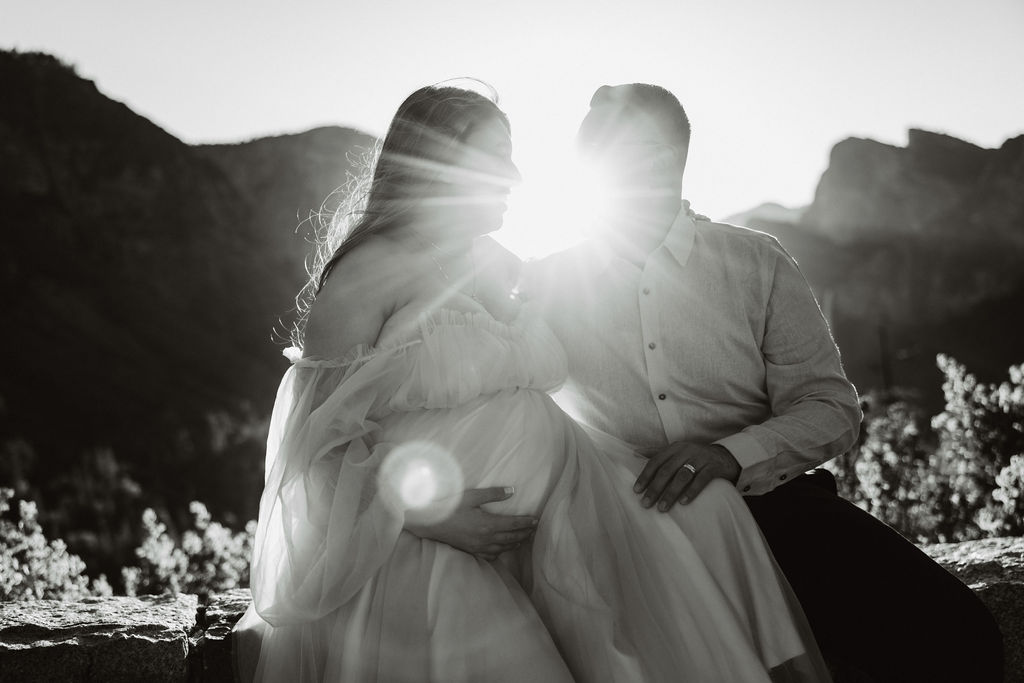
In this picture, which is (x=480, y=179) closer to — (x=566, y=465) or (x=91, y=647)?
(x=566, y=465)

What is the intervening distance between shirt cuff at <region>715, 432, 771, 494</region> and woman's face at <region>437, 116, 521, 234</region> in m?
1.07

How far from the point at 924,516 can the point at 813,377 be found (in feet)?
12.6

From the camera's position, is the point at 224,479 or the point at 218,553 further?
the point at 224,479

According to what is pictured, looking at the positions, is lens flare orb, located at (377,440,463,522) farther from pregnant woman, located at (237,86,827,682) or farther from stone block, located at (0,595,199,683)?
stone block, located at (0,595,199,683)

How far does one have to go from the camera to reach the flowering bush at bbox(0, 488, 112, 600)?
143 inches

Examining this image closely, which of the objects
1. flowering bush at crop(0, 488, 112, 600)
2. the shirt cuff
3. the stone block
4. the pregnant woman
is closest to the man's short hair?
the pregnant woman

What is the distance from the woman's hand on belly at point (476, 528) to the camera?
199cm

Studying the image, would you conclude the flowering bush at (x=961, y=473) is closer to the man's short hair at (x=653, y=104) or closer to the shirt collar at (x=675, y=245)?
the shirt collar at (x=675, y=245)

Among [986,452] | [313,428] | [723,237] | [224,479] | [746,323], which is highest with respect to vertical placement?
[723,237]

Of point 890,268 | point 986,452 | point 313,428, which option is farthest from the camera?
point 890,268

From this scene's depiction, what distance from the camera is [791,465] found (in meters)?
2.52

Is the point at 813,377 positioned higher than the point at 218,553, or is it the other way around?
the point at 813,377

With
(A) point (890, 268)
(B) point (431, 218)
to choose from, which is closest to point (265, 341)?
(B) point (431, 218)

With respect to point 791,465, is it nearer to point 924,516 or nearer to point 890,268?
point 924,516
